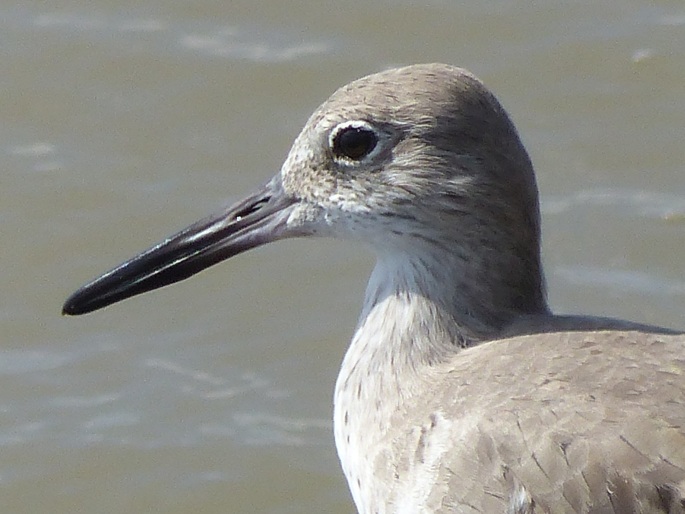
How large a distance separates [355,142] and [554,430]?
3.36ft

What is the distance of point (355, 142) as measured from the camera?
15.9 ft

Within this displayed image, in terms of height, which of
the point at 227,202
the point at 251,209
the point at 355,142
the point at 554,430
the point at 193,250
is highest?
the point at 355,142

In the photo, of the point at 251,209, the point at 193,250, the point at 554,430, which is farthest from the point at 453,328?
the point at 193,250

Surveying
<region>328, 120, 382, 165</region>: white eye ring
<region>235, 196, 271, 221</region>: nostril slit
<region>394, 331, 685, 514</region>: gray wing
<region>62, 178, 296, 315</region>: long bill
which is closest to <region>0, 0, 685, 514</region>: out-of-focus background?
<region>62, 178, 296, 315</region>: long bill

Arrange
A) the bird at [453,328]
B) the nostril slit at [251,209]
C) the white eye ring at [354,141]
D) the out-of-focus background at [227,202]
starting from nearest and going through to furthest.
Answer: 1. the bird at [453,328]
2. the white eye ring at [354,141]
3. the nostril slit at [251,209]
4. the out-of-focus background at [227,202]

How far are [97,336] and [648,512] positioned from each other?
9.57ft

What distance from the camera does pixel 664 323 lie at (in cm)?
639

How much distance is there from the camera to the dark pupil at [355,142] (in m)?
4.82

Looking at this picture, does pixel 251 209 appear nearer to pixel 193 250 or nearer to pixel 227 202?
pixel 193 250

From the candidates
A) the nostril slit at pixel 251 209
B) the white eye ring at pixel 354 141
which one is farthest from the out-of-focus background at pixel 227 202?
the white eye ring at pixel 354 141

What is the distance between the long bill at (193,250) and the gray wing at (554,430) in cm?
76

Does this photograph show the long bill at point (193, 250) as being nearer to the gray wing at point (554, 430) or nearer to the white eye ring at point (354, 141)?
the white eye ring at point (354, 141)

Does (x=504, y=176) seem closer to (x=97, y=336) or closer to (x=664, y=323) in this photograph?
(x=664, y=323)

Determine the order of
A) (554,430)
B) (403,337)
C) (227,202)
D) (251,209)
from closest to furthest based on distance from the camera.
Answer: (554,430), (403,337), (251,209), (227,202)
